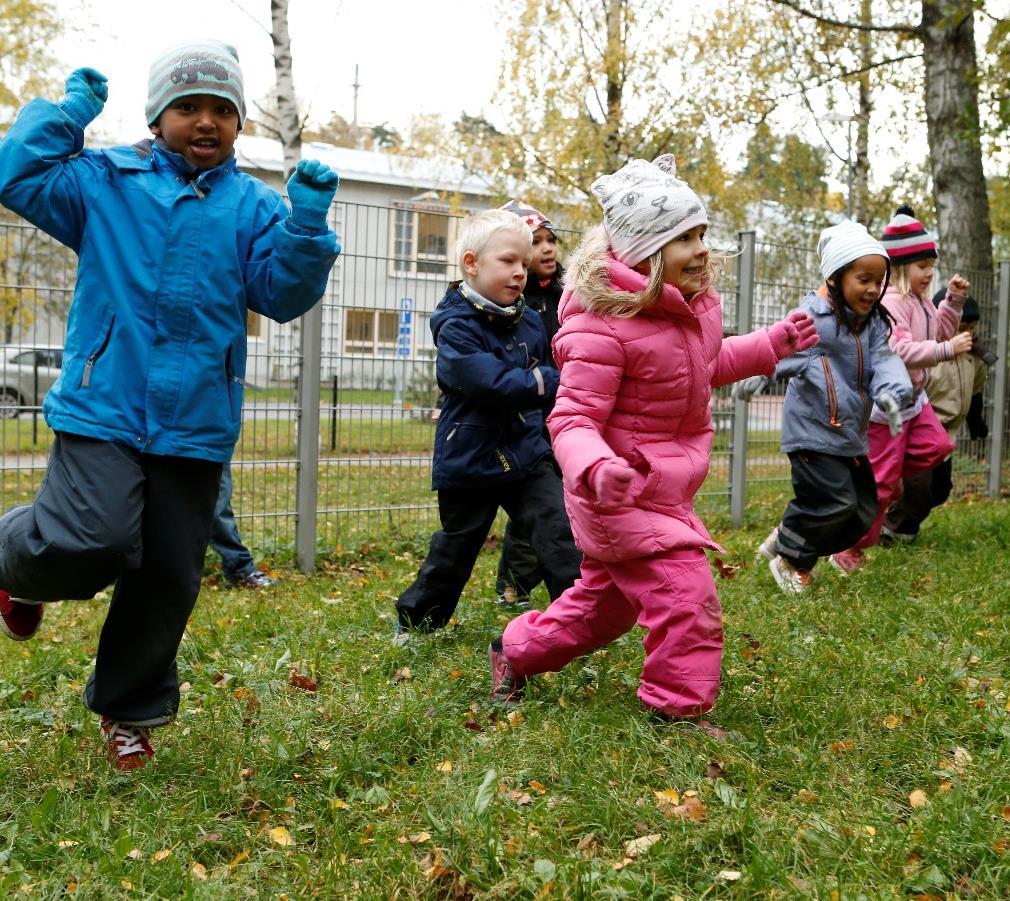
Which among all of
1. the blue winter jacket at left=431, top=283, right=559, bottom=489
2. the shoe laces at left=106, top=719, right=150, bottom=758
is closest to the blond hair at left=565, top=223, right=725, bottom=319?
the blue winter jacket at left=431, top=283, right=559, bottom=489

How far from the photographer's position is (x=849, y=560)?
6.72m

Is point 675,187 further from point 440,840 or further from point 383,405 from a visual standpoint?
point 383,405

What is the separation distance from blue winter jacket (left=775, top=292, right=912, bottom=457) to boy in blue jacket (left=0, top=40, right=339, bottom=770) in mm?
3271

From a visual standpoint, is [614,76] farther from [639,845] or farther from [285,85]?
[639,845]

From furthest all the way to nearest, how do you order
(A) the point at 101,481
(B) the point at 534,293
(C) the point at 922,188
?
(C) the point at 922,188 < (B) the point at 534,293 < (A) the point at 101,481

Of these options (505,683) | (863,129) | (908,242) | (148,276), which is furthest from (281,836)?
(863,129)

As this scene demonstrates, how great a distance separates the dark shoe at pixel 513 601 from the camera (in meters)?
5.68

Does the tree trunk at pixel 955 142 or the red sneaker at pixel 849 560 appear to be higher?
the tree trunk at pixel 955 142

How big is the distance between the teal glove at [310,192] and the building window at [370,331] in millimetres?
4082

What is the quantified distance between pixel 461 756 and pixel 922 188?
1053 inches

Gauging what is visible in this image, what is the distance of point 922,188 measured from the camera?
27.1 meters

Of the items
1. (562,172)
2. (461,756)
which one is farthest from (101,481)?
(562,172)

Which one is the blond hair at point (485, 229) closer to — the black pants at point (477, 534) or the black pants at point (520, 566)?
the black pants at point (477, 534)

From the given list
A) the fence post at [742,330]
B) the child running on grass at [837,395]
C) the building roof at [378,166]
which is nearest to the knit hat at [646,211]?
the child running on grass at [837,395]
